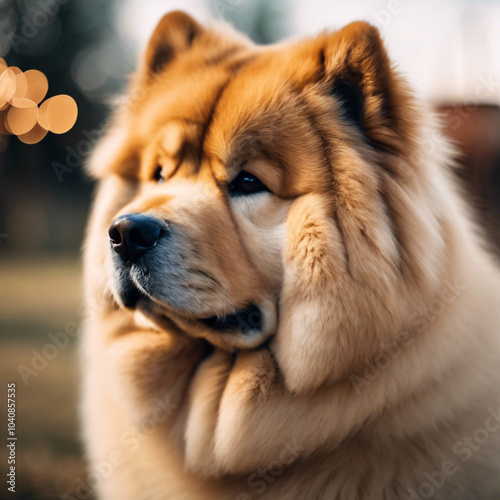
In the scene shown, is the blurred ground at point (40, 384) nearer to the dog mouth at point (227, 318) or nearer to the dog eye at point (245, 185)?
the dog mouth at point (227, 318)

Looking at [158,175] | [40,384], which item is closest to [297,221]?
[158,175]

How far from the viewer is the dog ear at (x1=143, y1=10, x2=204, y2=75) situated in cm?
216

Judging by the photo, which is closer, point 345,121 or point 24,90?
point 345,121

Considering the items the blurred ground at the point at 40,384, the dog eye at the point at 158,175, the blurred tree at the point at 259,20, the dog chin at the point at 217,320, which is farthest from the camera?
the blurred tree at the point at 259,20

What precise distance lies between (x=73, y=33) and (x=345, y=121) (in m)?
7.05

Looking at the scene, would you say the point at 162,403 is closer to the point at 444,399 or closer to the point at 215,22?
the point at 444,399

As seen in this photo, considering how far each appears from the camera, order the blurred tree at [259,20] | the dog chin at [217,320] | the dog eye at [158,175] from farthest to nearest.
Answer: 1. the blurred tree at [259,20]
2. the dog eye at [158,175]
3. the dog chin at [217,320]

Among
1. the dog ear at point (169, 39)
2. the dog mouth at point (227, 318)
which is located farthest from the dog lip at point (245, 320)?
the dog ear at point (169, 39)

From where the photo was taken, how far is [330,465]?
1.59 meters

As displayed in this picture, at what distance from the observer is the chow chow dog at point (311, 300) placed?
151 centimetres

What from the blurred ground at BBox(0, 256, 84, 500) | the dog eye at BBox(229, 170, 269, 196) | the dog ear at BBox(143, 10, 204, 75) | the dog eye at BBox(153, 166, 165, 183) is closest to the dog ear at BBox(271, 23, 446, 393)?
the dog eye at BBox(229, 170, 269, 196)

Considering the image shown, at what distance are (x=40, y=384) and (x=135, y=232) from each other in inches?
122

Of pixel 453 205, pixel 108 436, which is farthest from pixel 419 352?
pixel 108 436

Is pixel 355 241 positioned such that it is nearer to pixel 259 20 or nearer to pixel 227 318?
pixel 227 318
